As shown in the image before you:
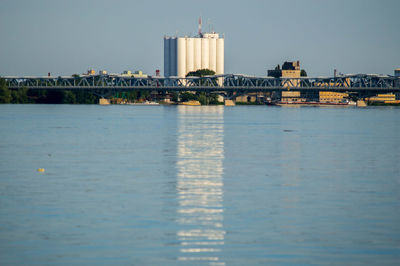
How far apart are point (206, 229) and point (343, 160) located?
21.0 metres

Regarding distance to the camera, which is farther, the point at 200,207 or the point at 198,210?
the point at 200,207

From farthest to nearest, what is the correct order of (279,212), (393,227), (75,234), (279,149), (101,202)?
(279,149)
(101,202)
(279,212)
(393,227)
(75,234)

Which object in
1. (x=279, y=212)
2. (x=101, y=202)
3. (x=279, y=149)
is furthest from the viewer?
(x=279, y=149)

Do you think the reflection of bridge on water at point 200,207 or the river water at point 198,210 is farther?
the reflection of bridge on water at point 200,207

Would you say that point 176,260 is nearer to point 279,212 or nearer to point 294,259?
point 294,259

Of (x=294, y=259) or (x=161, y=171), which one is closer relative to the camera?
(x=294, y=259)

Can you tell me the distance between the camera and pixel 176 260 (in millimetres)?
14375

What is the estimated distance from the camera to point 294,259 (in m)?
14.6

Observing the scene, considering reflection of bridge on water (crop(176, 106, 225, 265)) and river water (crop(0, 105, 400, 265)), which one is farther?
reflection of bridge on water (crop(176, 106, 225, 265))

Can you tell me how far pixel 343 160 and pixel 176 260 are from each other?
940 inches

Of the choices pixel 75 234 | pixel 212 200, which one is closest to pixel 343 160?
pixel 212 200

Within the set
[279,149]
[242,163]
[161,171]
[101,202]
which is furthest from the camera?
[279,149]

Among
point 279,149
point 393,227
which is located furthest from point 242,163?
point 393,227

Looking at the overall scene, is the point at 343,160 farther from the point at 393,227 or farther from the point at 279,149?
the point at 393,227
